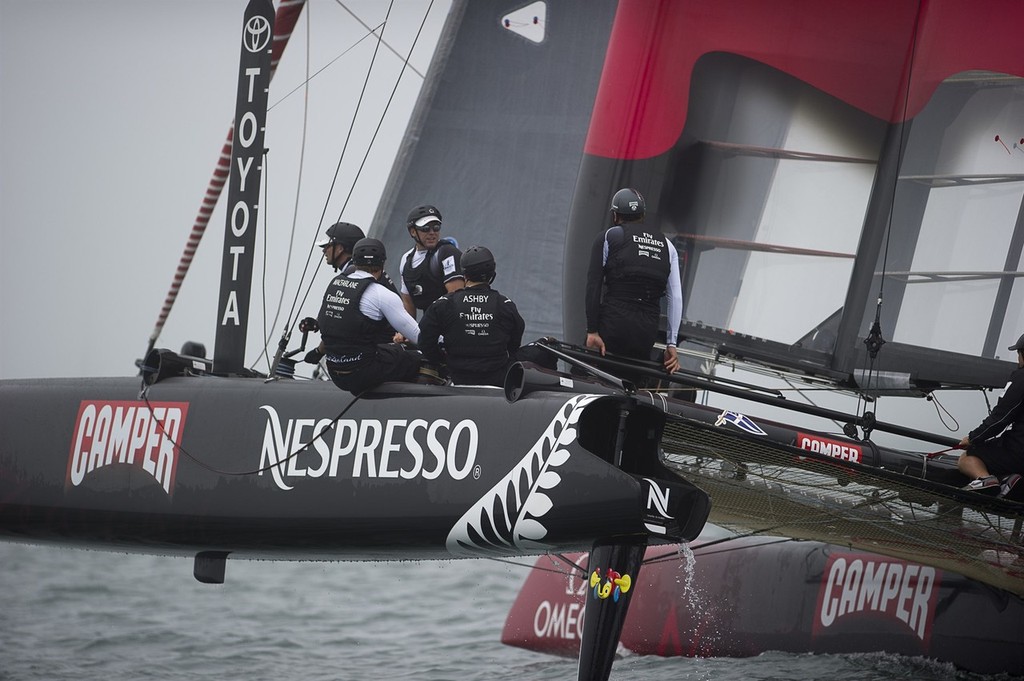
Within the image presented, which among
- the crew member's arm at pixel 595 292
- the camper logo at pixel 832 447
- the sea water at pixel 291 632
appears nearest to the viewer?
the camper logo at pixel 832 447

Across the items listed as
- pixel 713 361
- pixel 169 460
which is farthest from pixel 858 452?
pixel 169 460

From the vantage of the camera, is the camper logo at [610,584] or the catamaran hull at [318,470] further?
the camper logo at [610,584]

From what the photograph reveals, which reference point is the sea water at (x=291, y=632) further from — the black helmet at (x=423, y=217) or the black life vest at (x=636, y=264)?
the black helmet at (x=423, y=217)

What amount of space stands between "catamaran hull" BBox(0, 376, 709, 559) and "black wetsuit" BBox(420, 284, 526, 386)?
0.50ft

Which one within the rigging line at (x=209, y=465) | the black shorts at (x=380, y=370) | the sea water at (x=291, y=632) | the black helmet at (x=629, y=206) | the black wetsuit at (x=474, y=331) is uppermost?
the black helmet at (x=629, y=206)

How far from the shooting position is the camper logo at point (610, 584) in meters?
4.72

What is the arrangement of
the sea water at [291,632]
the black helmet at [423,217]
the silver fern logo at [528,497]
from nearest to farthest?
1. the silver fern logo at [528,497]
2. the black helmet at [423,217]
3. the sea water at [291,632]

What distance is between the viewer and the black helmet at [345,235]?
5863mm

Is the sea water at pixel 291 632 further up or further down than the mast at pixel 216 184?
further down

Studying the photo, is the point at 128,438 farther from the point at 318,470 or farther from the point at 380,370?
the point at 380,370

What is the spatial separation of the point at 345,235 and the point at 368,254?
2.00 feet

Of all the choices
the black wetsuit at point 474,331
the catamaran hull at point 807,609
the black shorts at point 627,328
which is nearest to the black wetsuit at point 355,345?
the black wetsuit at point 474,331

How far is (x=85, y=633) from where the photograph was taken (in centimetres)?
885

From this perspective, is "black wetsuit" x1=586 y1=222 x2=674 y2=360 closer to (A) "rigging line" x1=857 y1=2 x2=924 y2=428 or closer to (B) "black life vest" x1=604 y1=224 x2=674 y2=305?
(B) "black life vest" x1=604 y1=224 x2=674 y2=305
